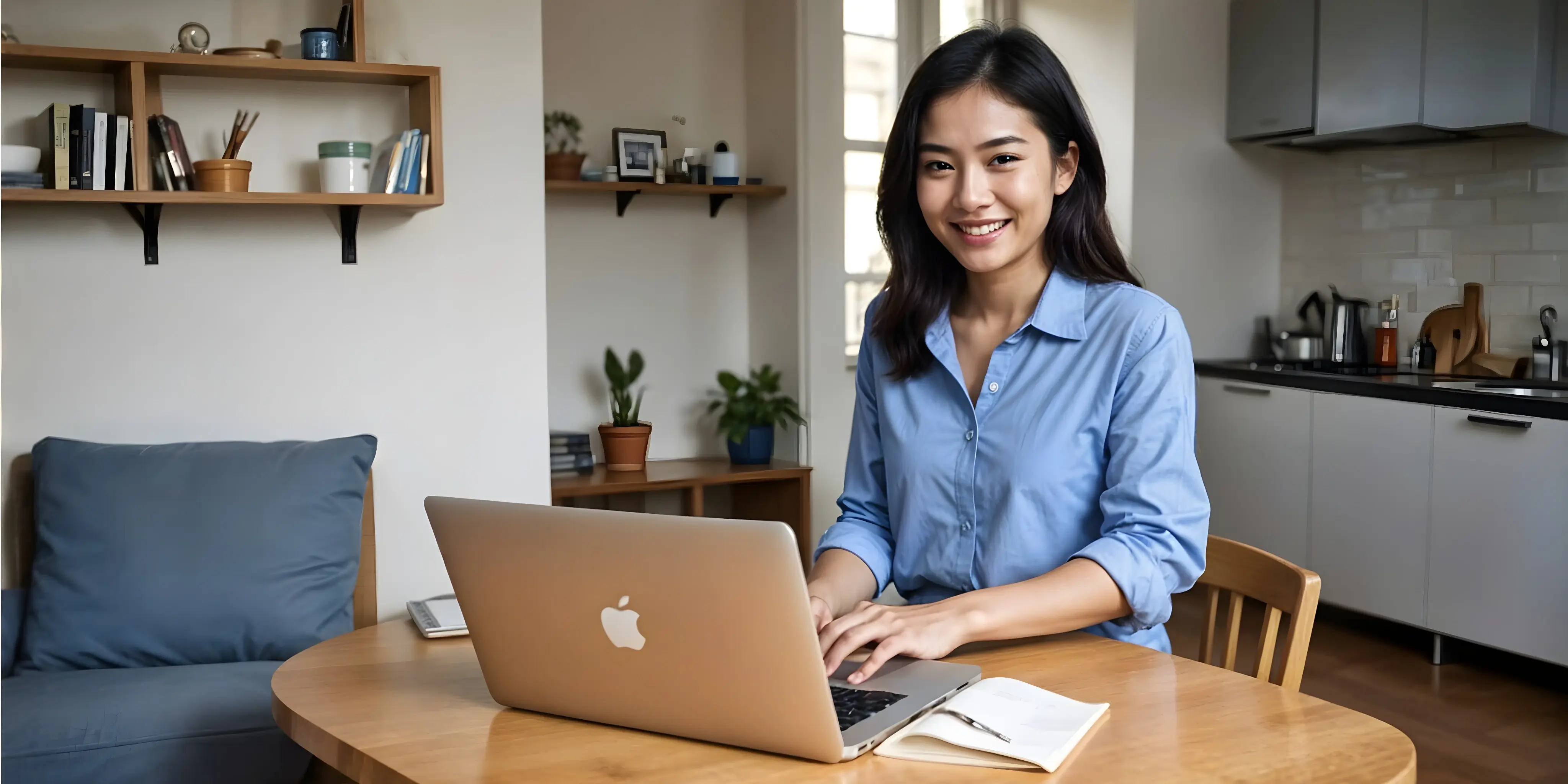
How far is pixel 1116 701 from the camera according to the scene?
117cm

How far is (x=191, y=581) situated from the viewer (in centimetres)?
262

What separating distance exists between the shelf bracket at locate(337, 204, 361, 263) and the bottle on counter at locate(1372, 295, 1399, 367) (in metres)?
3.40

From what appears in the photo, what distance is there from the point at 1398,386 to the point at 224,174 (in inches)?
129

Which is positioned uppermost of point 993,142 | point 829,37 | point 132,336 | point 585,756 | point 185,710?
point 829,37

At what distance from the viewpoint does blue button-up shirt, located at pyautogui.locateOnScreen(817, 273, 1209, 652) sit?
54.9 inches

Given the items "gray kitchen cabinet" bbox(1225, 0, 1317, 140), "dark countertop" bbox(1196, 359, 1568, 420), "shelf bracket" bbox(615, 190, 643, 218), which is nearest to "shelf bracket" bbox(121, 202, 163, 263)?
A: "shelf bracket" bbox(615, 190, 643, 218)

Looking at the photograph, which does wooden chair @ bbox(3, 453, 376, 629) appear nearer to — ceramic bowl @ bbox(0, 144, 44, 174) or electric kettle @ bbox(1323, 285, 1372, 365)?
ceramic bowl @ bbox(0, 144, 44, 174)

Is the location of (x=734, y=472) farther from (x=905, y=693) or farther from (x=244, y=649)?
(x=905, y=693)

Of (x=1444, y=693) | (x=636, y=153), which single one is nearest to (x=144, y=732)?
(x=636, y=153)

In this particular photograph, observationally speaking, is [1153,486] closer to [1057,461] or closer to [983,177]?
[1057,461]

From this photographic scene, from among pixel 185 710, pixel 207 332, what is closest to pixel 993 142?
pixel 185 710

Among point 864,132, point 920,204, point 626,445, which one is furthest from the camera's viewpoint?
point 864,132

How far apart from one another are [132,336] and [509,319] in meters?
0.87

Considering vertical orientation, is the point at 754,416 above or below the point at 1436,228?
below
